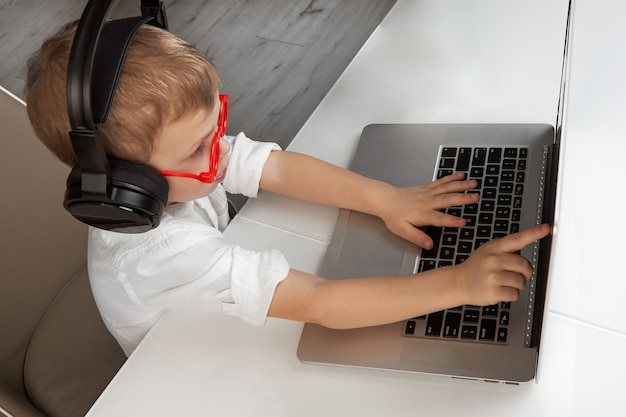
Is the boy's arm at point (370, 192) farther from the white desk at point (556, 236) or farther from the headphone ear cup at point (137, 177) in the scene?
the headphone ear cup at point (137, 177)

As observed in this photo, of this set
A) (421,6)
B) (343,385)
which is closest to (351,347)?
(343,385)

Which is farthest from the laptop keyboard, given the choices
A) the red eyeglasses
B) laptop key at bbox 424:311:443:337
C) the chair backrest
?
the chair backrest

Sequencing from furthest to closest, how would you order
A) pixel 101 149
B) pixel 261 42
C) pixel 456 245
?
pixel 261 42 < pixel 456 245 < pixel 101 149

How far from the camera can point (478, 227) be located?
3.54 ft

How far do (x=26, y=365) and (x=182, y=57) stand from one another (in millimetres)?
597

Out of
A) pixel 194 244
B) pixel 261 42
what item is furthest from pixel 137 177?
pixel 261 42

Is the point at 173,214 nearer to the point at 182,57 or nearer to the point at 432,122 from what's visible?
the point at 182,57

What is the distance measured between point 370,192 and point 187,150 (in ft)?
0.96

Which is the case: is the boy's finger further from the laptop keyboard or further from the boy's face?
the boy's face

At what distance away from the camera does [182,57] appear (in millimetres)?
973

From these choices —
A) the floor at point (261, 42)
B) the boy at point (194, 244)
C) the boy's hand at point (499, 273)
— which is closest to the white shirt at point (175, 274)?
the boy at point (194, 244)

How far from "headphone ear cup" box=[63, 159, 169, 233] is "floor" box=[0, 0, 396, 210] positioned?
133cm

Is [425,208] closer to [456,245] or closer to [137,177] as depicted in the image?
[456,245]

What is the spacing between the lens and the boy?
0.93m
